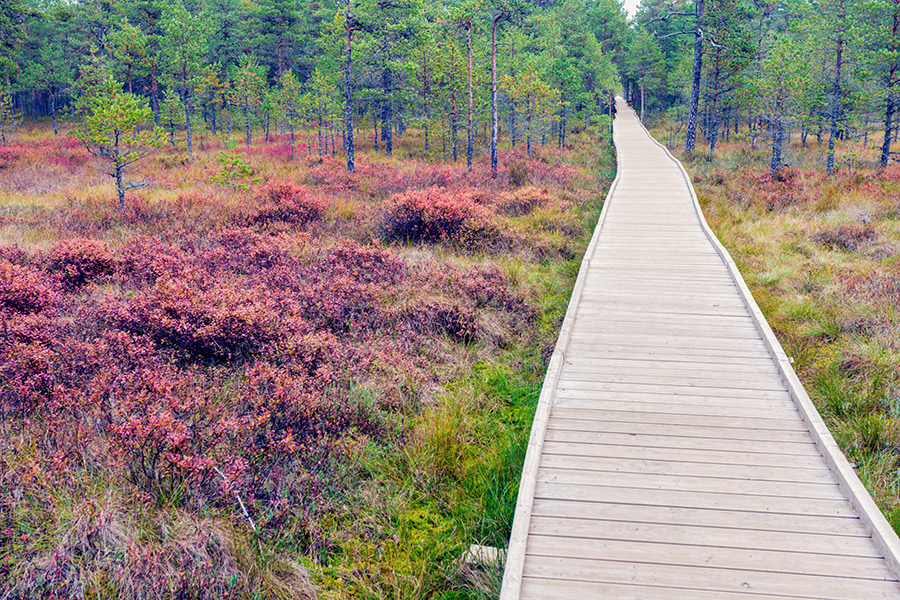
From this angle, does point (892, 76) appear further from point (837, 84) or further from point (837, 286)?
point (837, 286)

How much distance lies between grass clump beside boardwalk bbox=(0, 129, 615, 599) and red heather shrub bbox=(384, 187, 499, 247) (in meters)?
0.47

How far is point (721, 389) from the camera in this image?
4.94m

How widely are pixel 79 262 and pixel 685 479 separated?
8.89m

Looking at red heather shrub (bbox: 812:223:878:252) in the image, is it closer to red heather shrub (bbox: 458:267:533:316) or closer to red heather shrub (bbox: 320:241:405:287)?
red heather shrub (bbox: 458:267:533:316)

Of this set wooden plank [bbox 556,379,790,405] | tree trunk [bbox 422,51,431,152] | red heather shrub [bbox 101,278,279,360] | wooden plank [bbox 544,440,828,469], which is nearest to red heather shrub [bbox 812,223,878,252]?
wooden plank [bbox 556,379,790,405]

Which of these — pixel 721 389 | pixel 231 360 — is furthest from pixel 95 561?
pixel 721 389

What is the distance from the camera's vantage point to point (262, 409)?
184 inches

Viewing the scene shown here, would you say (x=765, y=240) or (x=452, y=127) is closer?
(x=765, y=240)

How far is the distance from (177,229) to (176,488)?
933 cm

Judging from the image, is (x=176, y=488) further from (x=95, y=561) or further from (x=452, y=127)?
(x=452, y=127)

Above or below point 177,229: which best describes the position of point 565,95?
above

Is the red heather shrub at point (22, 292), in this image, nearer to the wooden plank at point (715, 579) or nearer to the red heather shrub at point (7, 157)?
the wooden plank at point (715, 579)

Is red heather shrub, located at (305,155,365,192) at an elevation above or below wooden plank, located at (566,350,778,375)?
above

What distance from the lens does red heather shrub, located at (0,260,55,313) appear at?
6.41 meters
